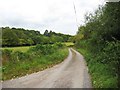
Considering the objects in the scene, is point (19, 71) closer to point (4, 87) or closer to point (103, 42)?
point (4, 87)

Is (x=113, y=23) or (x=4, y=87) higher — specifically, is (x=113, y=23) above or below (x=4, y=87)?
above

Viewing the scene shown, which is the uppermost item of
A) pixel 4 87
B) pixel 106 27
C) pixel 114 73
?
pixel 106 27

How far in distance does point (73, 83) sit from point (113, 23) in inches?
283

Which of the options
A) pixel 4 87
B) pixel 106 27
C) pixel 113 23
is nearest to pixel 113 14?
pixel 113 23

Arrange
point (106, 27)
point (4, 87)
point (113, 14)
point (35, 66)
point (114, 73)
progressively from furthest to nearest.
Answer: point (35, 66) → point (106, 27) → point (113, 14) → point (4, 87) → point (114, 73)

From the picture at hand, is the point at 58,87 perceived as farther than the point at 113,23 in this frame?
No

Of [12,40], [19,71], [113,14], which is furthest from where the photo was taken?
[12,40]

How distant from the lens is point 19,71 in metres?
22.4

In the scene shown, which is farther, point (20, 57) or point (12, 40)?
point (12, 40)

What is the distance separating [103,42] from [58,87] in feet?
39.2

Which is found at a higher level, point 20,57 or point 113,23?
point 113,23

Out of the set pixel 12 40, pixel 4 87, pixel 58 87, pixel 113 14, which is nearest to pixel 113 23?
pixel 113 14

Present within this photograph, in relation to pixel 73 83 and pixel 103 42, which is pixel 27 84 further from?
pixel 103 42

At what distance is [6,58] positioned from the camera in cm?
2519
